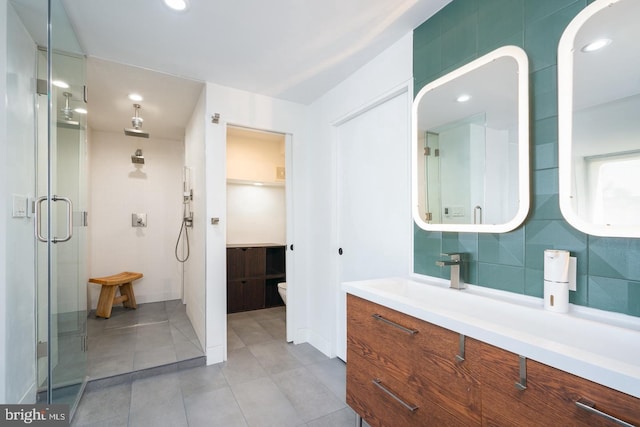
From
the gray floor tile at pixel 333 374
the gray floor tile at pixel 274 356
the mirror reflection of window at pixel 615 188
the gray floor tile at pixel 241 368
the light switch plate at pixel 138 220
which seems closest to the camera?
the mirror reflection of window at pixel 615 188

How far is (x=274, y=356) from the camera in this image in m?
2.70

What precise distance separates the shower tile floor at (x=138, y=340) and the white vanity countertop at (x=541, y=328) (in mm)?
1969

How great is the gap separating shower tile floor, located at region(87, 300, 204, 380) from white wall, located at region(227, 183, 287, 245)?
1311 millimetres

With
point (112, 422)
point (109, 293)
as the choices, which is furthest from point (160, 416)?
point (109, 293)

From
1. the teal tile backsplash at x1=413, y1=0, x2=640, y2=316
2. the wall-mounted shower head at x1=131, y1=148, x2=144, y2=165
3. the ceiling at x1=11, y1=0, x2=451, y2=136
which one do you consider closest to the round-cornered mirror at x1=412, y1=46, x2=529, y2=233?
the teal tile backsplash at x1=413, y1=0, x2=640, y2=316

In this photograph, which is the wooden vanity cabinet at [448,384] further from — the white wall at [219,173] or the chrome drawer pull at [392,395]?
the white wall at [219,173]

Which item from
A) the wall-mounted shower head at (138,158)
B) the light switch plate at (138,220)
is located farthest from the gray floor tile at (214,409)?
the wall-mounted shower head at (138,158)

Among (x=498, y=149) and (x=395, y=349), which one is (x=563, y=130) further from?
(x=395, y=349)

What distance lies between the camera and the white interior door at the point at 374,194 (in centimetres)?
206

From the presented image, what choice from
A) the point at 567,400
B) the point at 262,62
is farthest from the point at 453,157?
the point at 262,62

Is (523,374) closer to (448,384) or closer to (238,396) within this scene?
(448,384)

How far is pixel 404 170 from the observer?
204cm

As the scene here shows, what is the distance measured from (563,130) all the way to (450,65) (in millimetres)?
745

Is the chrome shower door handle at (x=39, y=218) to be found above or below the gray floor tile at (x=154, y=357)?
above
